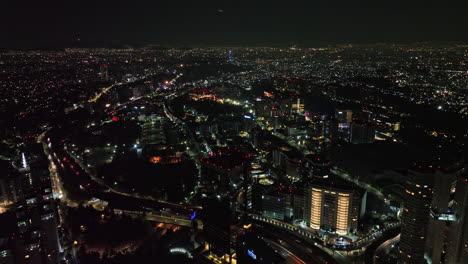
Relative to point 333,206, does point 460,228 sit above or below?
above

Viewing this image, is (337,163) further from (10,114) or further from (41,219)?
(10,114)

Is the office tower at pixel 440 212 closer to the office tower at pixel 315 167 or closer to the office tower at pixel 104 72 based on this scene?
the office tower at pixel 315 167

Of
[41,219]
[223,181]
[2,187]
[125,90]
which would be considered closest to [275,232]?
[223,181]

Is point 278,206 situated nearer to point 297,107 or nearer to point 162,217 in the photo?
point 162,217

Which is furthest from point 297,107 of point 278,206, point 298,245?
point 298,245

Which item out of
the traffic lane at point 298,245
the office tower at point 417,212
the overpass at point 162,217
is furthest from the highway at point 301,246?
the overpass at point 162,217

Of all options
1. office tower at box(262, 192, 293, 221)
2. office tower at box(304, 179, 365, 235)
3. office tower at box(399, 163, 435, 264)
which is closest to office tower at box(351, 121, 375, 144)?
office tower at box(304, 179, 365, 235)

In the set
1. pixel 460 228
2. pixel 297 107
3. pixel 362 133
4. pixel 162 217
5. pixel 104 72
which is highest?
pixel 104 72
